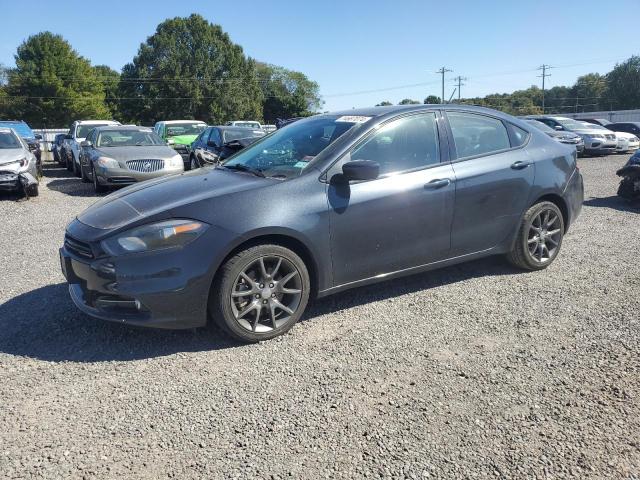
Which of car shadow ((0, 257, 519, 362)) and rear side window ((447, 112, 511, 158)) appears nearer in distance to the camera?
car shadow ((0, 257, 519, 362))

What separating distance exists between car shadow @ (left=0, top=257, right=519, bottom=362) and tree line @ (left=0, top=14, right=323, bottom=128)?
63700 mm

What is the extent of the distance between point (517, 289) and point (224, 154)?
11.5ft

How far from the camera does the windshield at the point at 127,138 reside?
12.1 m

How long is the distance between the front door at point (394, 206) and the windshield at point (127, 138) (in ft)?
30.2

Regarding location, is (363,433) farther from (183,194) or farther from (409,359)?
(183,194)

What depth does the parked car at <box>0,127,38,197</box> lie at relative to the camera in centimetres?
1041

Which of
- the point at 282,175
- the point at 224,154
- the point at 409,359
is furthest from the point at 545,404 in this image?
the point at 224,154

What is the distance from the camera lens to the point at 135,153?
11.3 metres

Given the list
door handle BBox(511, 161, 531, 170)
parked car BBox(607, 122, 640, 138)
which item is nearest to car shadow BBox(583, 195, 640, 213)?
door handle BBox(511, 161, 531, 170)

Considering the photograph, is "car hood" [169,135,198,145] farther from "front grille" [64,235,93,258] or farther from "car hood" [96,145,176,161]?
"front grille" [64,235,93,258]

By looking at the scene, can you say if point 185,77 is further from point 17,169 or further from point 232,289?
point 232,289

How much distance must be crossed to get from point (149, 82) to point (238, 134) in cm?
5718

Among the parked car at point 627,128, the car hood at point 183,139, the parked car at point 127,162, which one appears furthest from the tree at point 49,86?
the parked car at point 627,128

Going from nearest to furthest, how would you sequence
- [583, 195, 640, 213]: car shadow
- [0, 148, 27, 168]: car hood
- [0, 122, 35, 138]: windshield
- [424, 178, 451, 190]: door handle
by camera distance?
1. [424, 178, 451, 190]: door handle
2. [583, 195, 640, 213]: car shadow
3. [0, 148, 27, 168]: car hood
4. [0, 122, 35, 138]: windshield
